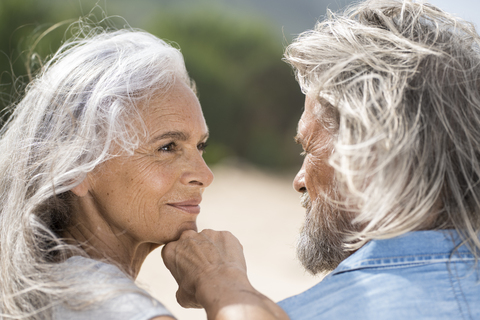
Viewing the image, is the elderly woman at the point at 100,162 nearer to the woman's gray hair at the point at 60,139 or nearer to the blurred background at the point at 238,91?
the woman's gray hair at the point at 60,139

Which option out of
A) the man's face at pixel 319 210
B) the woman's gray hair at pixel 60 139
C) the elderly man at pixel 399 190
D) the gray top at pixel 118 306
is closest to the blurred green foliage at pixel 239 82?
the man's face at pixel 319 210

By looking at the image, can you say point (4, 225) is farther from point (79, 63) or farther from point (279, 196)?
point (279, 196)

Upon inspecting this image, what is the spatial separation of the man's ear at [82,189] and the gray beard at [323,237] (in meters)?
1.25

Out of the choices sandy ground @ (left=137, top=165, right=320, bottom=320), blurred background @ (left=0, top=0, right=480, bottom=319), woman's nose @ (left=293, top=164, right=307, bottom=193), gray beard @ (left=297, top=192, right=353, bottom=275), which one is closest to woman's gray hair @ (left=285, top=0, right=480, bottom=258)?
gray beard @ (left=297, top=192, right=353, bottom=275)

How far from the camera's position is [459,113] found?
194cm

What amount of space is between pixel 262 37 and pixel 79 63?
17591 mm

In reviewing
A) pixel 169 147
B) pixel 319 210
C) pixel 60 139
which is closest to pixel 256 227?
pixel 319 210

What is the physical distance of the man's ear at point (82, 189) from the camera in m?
2.30

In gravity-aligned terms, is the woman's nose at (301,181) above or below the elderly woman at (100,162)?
below

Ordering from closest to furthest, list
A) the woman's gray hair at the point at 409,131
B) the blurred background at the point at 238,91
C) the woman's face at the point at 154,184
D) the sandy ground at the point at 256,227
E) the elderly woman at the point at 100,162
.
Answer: the woman's gray hair at the point at 409,131, the elderly woman at the point at 100,162, the woman's face at the point at 154,184, the sandy ground at the point at 256,227, the blurred background at the point at 238,91

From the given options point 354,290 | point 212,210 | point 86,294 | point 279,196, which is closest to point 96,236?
point 86,294

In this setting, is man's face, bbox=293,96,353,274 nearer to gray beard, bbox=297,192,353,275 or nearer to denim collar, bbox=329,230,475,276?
gray beard, bbox=297,192,353,275

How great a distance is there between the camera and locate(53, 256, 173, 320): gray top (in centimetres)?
171

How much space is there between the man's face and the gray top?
1039 millimetres
